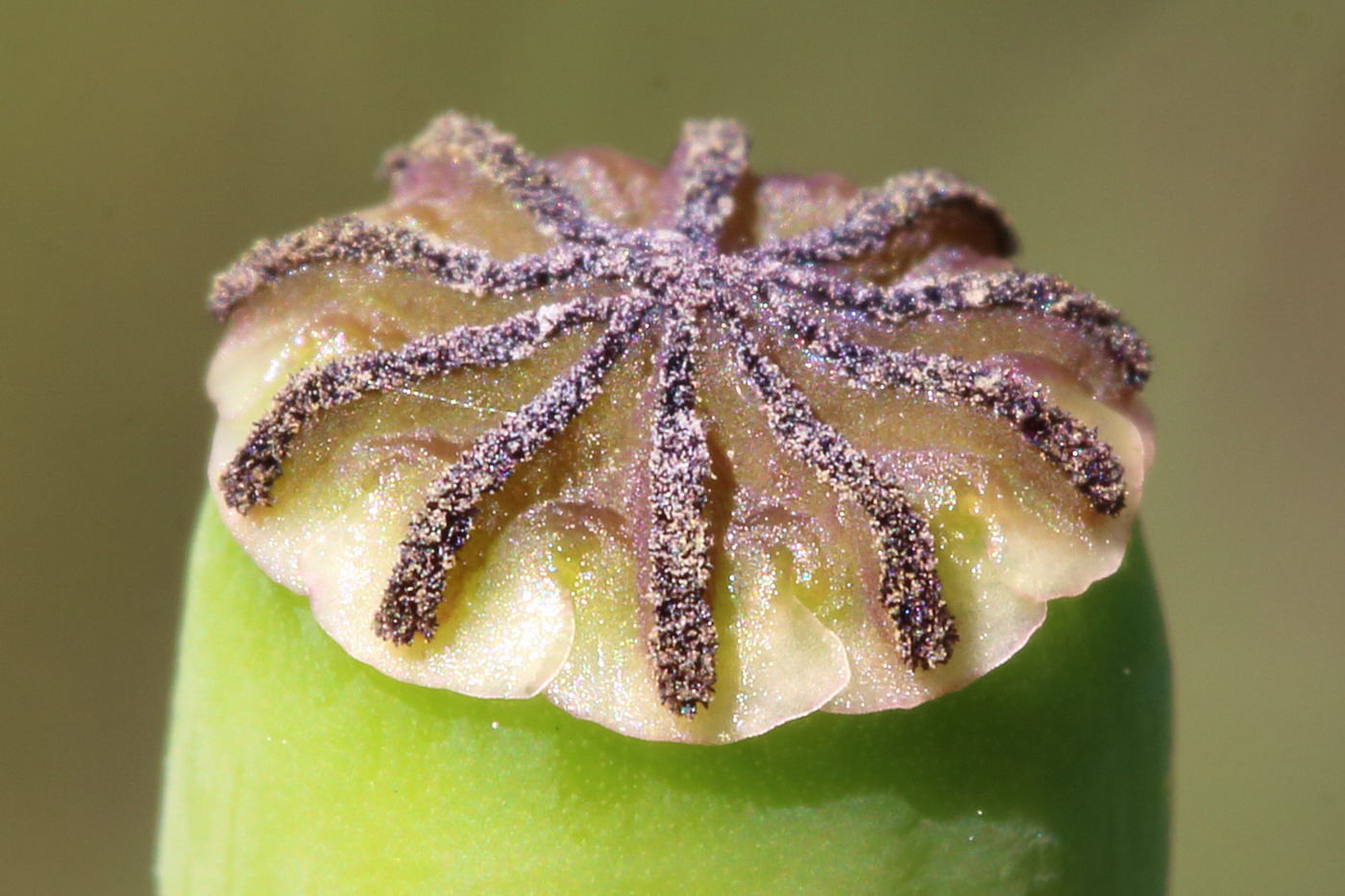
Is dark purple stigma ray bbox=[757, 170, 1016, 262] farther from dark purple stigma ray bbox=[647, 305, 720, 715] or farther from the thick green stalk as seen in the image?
the thick green stalk

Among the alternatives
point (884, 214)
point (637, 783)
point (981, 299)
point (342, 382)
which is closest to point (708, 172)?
point (884, 214)

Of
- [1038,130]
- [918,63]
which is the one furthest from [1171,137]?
[918,63]

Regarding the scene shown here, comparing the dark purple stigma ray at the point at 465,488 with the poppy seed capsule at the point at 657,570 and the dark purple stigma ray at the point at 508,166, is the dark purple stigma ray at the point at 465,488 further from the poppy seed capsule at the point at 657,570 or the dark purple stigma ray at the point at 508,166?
the dark purple stigma ray at the point at 508,166

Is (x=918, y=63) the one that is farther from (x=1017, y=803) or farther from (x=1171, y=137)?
(x=1017, y=803)

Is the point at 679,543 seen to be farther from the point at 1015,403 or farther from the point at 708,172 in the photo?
the point at 708,172

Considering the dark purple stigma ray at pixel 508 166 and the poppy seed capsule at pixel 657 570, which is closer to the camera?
A: the poppy seed capsule at pixel 657 570

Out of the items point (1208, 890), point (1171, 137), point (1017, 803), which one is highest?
point (1171, 137)

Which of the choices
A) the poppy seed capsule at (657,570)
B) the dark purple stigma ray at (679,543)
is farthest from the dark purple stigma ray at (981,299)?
the dark purple stigma ray at (679,543)

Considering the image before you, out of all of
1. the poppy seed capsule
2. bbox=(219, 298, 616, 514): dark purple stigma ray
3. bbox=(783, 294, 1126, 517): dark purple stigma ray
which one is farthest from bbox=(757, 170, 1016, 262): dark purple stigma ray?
bbox=(219, 298, 616, 514): dark purple stigma ray
